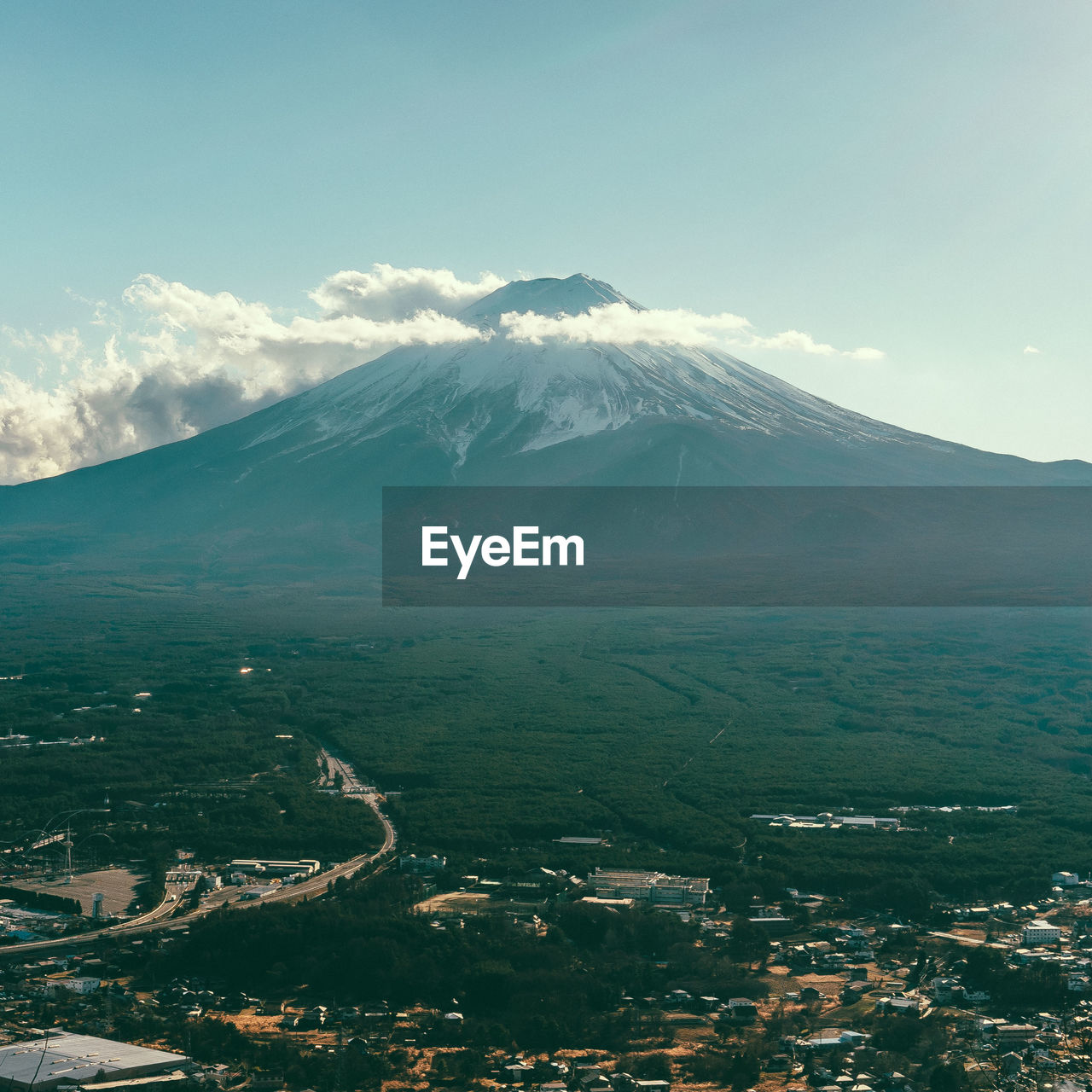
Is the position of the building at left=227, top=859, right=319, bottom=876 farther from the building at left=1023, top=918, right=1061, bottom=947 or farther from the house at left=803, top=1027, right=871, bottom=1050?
the building at left=1023, top=918, right=1061, bottom=947

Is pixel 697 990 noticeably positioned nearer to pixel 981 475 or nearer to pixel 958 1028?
pixel 958 1028

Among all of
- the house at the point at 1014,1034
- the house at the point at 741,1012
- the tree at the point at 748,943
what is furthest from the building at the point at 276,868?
the house at the point at 1014,1034

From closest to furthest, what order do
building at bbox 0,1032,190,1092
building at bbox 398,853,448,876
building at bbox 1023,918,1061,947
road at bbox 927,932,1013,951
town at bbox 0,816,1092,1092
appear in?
building at bbox 0,1032,190,1092 < town at bbox 0,816,1092,1092 < road at bbox 927,932,1013,951 < building at bbox 1023,918,1061,947 < building at bbox 398,853,448,876

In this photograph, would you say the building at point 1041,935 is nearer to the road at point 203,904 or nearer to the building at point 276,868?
the road at point 203,904

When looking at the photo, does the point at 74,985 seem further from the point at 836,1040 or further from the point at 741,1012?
the point at 836,1040

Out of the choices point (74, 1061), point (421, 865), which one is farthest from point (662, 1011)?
point (421, 865)

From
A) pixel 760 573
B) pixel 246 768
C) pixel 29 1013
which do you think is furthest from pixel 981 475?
pixel 29 1013

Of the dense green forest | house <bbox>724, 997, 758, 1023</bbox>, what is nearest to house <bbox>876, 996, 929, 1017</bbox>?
house <bbox>724, 997, 758, 1023</bbox>
